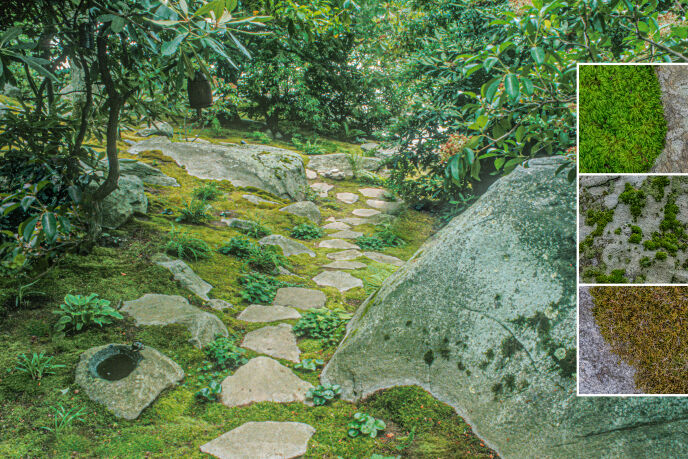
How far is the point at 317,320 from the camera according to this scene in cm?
348

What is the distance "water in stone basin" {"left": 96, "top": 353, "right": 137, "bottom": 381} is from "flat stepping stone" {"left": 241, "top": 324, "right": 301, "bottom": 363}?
834mm

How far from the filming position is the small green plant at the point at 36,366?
89.8 inches

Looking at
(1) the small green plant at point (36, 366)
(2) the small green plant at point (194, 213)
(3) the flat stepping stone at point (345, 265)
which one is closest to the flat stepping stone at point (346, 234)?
(3) the flat stepping stone at point (345, 265)

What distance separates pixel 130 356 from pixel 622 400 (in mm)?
2687

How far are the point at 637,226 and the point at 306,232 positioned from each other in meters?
5.12

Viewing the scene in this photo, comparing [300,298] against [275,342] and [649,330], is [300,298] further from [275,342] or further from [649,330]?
[649,330]

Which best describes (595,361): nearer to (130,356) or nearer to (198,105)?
(130,356)

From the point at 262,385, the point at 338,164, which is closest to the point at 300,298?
the point at 262,385

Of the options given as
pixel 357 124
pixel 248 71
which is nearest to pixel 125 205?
pixel 248 71

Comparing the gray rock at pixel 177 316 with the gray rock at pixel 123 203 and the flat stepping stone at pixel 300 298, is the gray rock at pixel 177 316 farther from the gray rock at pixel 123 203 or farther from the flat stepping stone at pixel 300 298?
the gray rock at pixel 123 203

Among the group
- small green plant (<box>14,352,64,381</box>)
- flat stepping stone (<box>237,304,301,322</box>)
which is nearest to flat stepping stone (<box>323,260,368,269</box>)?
flat stepping stone (<box>237,304,301,322</box>)

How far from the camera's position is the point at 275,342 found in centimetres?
320

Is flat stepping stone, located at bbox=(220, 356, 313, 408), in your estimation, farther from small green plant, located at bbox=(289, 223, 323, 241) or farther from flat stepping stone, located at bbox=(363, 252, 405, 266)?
small green plant, located at bbox=(289, 223, 323, 241)

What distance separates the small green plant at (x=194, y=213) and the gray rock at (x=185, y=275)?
1364 mm
